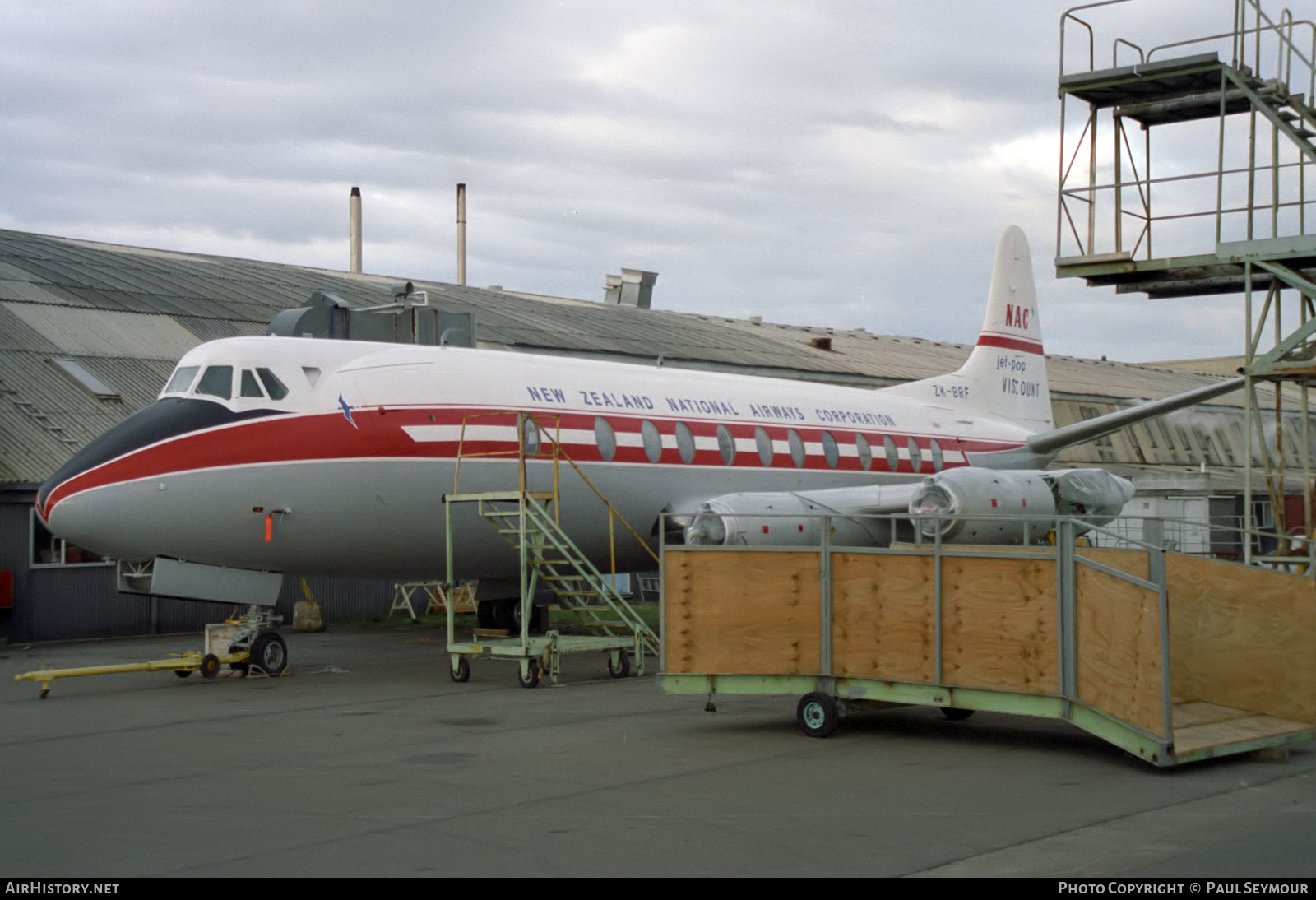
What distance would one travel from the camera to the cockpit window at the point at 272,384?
57.5 ft

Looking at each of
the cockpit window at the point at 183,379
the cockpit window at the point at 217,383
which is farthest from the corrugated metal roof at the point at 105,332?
the cockpit window at the point at 217,383

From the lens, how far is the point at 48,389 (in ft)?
88.8

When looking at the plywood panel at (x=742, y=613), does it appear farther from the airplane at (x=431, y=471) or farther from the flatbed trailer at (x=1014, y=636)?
the airplane at (x=431, y=471)

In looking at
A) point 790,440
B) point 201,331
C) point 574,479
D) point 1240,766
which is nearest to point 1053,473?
point 790,440

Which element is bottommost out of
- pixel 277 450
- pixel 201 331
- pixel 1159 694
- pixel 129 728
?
pixel 129 728

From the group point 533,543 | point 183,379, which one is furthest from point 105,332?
point 533,543

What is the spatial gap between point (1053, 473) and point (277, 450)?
421 inches

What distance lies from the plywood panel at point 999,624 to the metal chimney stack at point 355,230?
40.1 m

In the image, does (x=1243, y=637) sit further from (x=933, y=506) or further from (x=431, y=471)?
(x=431, y=471)

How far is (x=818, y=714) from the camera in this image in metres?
13.3

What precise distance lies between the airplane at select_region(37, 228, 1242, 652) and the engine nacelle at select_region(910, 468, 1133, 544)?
0.03 metres

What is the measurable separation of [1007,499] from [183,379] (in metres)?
11.0

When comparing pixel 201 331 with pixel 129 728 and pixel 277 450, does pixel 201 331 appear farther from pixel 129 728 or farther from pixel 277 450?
pixel 129 728

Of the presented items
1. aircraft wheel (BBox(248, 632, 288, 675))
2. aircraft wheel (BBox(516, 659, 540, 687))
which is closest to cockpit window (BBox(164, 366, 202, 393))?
aircraft wheel (BBox(248, 632, 288, 675))
